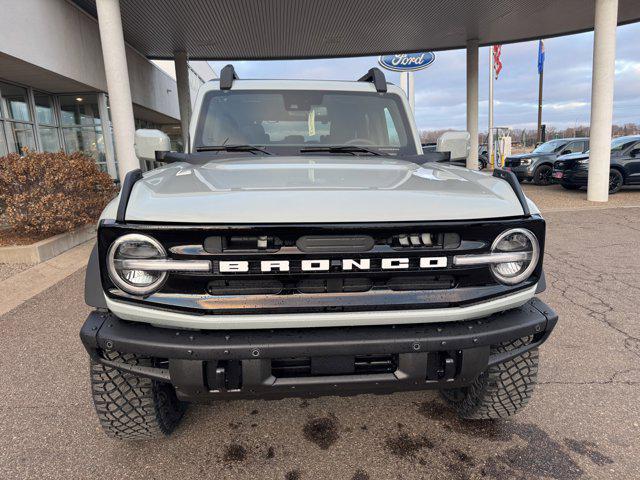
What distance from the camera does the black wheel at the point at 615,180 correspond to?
12227 mm

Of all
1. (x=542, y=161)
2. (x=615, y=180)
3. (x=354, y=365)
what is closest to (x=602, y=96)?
(x=615, y=180)

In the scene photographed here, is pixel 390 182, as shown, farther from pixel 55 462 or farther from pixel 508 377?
pixel 55 462

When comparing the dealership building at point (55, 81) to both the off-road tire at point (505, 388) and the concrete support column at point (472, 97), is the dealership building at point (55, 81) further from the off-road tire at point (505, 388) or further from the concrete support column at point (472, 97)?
the concrete support column at point (472, 97)

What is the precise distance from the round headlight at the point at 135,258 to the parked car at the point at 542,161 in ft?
50.8

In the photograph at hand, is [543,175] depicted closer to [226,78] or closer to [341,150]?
[341,150]

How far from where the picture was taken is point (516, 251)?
188cm

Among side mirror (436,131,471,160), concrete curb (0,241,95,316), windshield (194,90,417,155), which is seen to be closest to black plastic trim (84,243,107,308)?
windshield (194,90,417,155)

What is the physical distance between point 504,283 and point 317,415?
1.36 m

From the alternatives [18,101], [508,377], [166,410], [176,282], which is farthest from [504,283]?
[18,101]

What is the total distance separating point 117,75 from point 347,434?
31.5ft

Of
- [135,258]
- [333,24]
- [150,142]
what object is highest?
[333,24]

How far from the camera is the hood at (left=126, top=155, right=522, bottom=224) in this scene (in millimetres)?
1695

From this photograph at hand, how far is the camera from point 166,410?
2.25m

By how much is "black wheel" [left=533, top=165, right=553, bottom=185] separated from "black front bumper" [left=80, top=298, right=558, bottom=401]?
15118 mm
